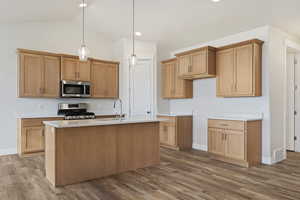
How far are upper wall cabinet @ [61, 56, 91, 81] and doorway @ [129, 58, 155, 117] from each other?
124 cm

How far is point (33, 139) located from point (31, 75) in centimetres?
144

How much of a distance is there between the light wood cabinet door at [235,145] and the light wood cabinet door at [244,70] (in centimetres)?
82

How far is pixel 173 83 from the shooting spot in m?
5.98

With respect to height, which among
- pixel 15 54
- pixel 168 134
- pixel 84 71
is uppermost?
pixel 15 54

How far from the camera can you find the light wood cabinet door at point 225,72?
4.48 metres

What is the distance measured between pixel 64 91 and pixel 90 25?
197 centimetres

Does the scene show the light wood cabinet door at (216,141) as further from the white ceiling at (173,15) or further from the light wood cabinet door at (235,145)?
the white ceiling at (173,15)

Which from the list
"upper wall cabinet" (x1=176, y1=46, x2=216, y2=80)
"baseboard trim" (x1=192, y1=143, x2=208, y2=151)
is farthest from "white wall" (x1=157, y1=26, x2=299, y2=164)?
"baseboard trim" (x1=192, y1=143, x2=208, y2=151)

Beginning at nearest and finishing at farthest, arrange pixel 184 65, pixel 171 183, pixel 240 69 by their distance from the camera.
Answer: pixel 171 183 < pixel 240 69 < pixel 184 65

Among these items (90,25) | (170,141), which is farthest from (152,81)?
(90,25)

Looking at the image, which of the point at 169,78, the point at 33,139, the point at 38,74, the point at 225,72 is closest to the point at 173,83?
the point at 169,78

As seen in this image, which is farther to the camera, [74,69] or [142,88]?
[142,88]

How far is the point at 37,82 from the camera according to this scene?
4926 mm

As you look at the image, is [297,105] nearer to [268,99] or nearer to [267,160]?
[268,99]
